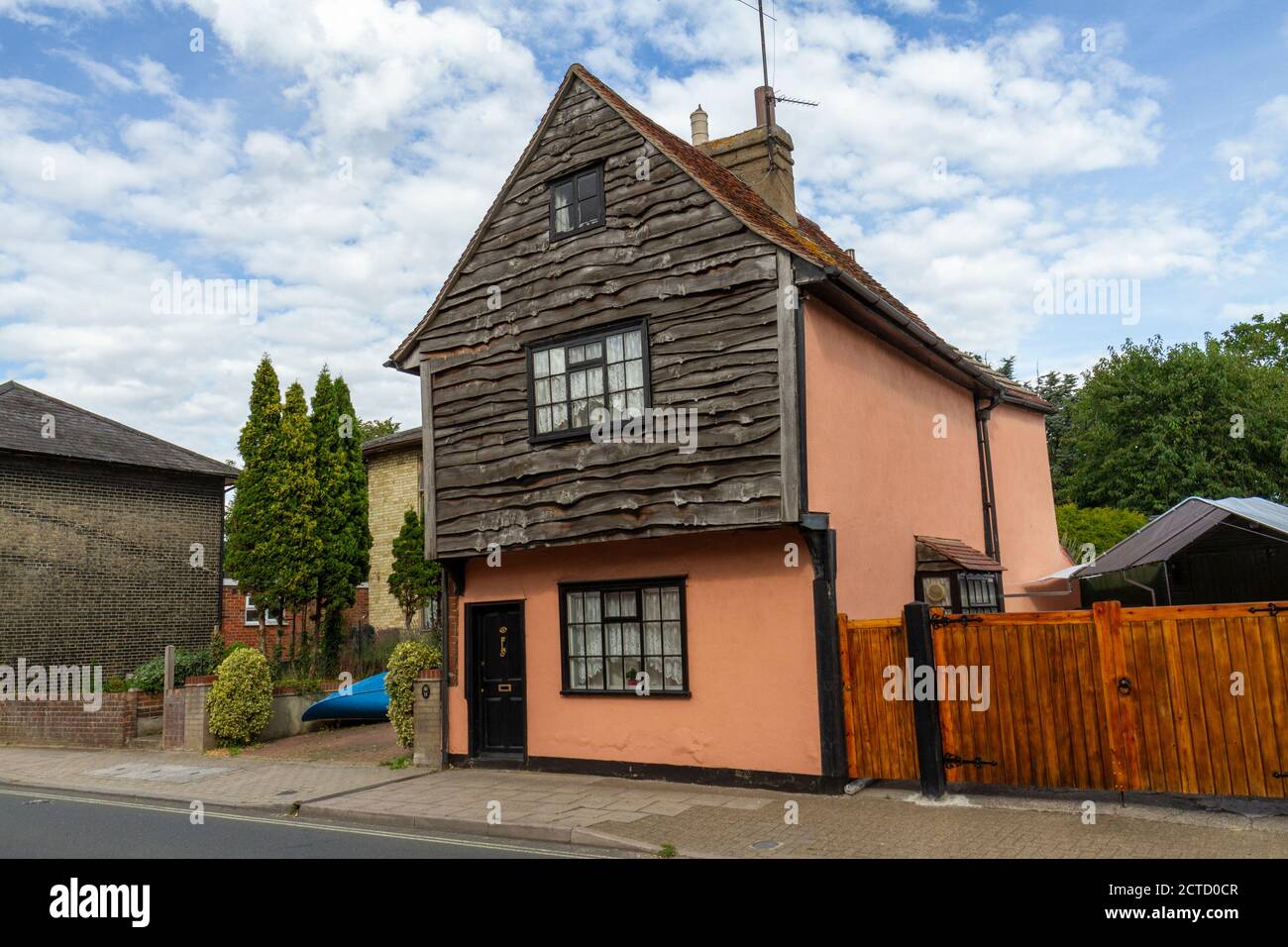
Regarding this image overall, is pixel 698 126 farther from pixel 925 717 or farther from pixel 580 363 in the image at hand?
pixel 925 717

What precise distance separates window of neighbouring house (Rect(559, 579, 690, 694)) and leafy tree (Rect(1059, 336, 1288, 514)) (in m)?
27.4

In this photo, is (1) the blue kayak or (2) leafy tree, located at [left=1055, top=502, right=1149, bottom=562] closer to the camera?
(1) the blue kayak

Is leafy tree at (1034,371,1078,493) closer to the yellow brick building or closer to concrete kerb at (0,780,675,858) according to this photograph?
the yellow brick building

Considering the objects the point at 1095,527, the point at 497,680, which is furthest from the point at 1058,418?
the point at 497,680

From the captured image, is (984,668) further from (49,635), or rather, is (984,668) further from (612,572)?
(49,635)

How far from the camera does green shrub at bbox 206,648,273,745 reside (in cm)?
1611

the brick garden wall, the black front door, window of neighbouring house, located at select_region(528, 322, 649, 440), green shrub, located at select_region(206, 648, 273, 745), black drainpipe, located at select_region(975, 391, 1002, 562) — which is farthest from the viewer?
the brick garden wall

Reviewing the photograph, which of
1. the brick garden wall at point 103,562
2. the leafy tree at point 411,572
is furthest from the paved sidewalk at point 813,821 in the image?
the leafy tree at point 411,572

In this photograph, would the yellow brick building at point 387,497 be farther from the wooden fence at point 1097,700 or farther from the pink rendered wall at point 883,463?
the wooden fence at point 1097,700

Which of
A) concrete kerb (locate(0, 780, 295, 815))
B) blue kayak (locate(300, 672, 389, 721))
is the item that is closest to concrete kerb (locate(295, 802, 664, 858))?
concrete kerb (locate(0, 780, 295, 815))

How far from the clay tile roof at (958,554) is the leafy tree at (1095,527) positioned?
1359cm

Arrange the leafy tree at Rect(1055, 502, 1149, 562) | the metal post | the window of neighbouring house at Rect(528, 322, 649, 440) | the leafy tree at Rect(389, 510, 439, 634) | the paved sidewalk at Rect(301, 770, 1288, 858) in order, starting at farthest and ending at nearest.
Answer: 1. the leafy tree at Rect(1055, 502, 1149, 562)
2. the leafy tree at Rect(389, 510, 439, 634)
3. the metal post
4. the window of neighbouring house at Rect(528, 322, 649, 440)
5. the paved sidewalk at Rect(301, 770, 1288, 858)
